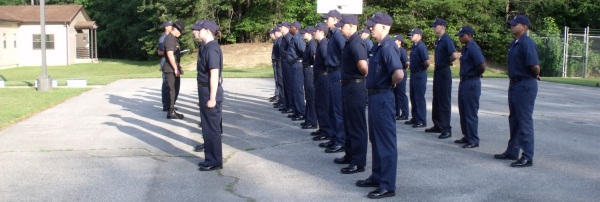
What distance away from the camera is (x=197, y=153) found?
8812 mm

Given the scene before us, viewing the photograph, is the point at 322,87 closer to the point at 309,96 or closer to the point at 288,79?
the point at 309,96

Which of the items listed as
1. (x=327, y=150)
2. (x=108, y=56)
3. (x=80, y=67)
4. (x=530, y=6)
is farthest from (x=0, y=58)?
(x=327, y=150)

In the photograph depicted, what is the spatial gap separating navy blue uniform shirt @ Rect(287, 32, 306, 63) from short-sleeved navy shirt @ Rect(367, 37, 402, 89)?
17.9 feet

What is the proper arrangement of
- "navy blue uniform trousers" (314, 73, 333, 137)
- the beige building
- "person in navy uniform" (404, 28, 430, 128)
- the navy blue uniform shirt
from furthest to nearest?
the beige building, the navy blue uniform shirt, "person in navy uniform" (404, 28, 430, 128), "navy blue uniform trousers" (314, 73, 333, 137)

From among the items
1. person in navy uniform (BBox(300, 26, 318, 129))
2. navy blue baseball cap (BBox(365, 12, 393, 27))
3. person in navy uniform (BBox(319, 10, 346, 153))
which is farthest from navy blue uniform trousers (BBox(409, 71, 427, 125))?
navy blue baseball cap (BBox(365, 12, 393, 27))

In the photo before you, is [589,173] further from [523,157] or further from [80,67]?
[80,67]

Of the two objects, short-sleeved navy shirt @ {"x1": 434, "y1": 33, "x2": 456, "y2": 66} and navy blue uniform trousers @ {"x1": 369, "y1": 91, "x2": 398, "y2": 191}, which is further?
short-sleeved navy shirt @ {"x1": 434, "y1": 33, "x2": 456, "y2": 66}

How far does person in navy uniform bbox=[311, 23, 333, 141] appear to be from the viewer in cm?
937

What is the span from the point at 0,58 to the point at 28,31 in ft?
15.8

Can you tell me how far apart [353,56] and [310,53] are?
360cm

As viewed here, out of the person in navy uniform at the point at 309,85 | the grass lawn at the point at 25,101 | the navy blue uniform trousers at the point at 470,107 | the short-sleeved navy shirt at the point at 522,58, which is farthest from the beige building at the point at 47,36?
the short-sleeved navy shirt at the point at 522,58

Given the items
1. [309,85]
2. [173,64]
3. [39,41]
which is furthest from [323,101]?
[39,41]

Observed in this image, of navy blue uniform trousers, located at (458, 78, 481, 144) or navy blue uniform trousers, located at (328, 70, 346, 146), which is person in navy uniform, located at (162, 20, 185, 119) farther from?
navy blue uniform trousers, located at (458, 78, 481, 144)

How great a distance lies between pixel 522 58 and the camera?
7.95 metres
